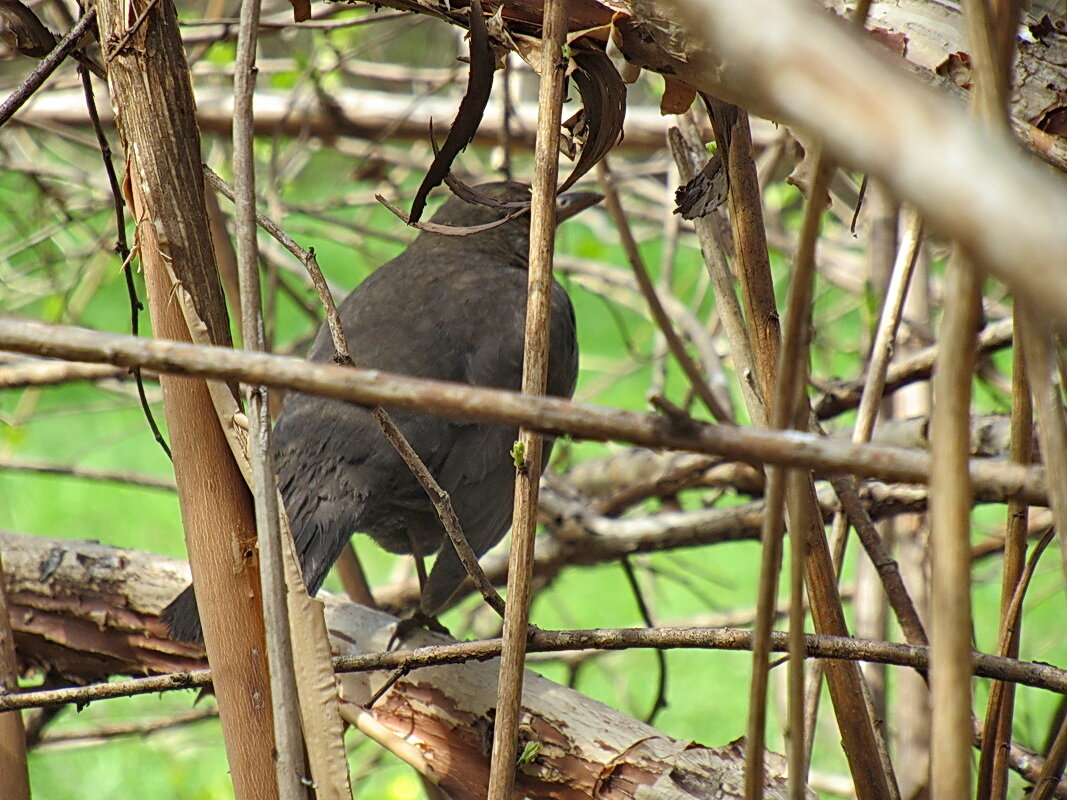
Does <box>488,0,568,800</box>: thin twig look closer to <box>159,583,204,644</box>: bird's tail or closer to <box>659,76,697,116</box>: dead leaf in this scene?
<box>659,76,697,116</box>: dead leaf

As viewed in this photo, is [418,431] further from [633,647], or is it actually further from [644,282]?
[633,647]

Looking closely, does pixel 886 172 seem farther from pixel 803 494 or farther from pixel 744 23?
pixel 803 494

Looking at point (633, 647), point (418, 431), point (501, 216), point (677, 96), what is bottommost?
point (633, 647)

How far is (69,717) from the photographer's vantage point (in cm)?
488

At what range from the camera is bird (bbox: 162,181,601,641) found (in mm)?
2328

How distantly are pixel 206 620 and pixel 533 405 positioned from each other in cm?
77

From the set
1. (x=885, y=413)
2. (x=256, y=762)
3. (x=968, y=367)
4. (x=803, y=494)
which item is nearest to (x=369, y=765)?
(x=885, y=413)

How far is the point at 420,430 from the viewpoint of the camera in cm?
247

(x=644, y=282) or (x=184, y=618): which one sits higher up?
(x=644, y=282)

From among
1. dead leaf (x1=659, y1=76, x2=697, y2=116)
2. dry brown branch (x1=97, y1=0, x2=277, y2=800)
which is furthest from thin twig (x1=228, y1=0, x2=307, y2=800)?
dead leaf (x1=659, y1=76, x2=697, y2=116)

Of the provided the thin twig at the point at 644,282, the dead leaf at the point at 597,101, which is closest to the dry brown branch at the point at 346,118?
the thin twig at the point at 644,282

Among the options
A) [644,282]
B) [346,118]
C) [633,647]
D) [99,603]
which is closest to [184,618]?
[99,603]

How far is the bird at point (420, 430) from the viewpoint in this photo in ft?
7.64

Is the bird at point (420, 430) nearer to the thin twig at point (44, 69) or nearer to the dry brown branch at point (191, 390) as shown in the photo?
the dry brown branch at point (191, 390)
